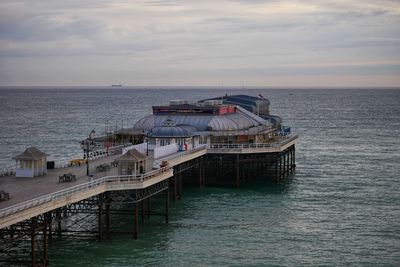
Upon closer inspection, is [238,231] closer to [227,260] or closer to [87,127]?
[227,260]

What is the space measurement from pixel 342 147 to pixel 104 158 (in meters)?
66.3

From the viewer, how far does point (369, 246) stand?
57.0 metres

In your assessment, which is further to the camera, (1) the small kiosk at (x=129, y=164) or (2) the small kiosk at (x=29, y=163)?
(1) the small kiosk at (x=129, y=164)

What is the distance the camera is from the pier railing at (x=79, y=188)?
44.2 metres

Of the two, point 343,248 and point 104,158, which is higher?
point 104,158

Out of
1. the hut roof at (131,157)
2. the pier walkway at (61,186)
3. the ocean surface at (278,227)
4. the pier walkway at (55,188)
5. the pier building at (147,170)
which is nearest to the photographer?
the pier walkway at (55,188)

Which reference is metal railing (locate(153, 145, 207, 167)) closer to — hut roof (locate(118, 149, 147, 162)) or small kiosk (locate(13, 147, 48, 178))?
hut roof (locate(118, 149, 147, 162))

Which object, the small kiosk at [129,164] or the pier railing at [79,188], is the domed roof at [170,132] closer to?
the pier railing at [79,188]

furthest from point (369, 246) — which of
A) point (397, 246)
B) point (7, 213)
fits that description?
point (7, 213)

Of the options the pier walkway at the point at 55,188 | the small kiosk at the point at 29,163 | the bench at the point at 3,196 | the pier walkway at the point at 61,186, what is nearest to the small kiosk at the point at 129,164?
the pier walkway at the point at 61,186

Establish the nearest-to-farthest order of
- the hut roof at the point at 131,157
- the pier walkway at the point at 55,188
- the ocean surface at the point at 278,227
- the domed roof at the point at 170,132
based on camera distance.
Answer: the pier walkway at the point at 55,188, the ocean surface at the point at 278,227, the hut roof at the point at 131,157, the domed roof at the point at 170,132

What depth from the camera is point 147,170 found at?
63.2 metres

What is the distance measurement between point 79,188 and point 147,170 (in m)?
11.8

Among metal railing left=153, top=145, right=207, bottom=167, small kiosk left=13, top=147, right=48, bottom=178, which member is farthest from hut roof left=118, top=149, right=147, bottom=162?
small kiosk left=13, top=147, right=48, bottom=178
